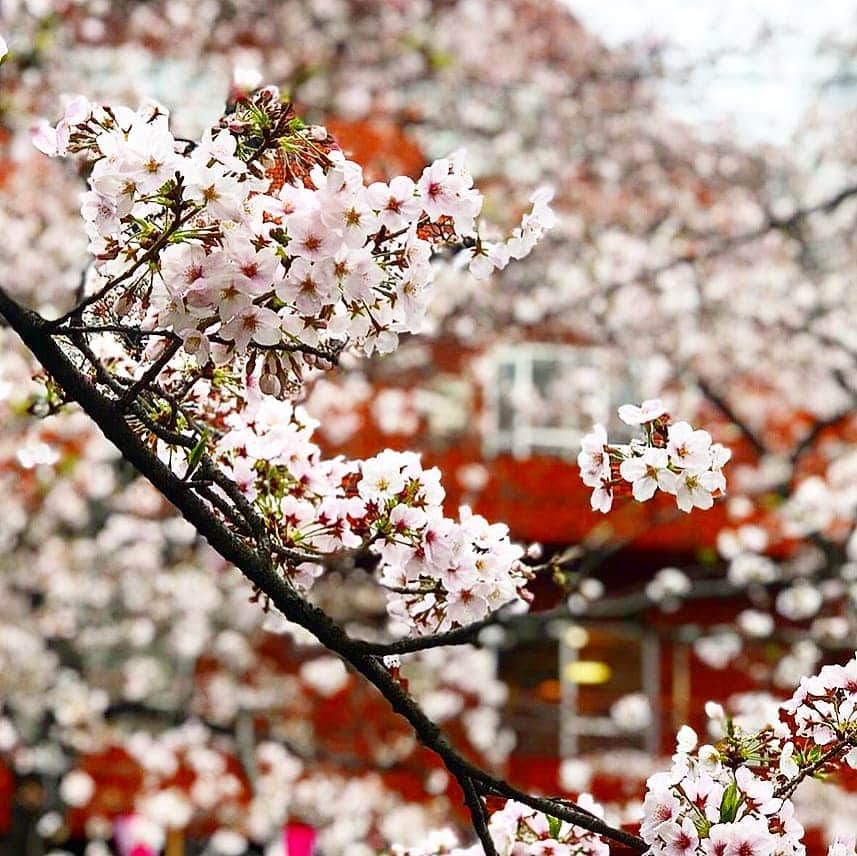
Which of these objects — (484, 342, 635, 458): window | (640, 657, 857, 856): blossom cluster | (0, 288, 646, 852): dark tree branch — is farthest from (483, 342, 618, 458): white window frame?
(0, 288, 646, 852): dark tree branch

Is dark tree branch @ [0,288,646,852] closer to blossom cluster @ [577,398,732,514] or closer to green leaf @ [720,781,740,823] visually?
green leaf @ [720,781,740,823]

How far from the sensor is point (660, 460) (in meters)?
2.20

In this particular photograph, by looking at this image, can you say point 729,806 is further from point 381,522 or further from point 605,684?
point 605,684

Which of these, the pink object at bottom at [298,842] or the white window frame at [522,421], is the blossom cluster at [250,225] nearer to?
the pink object at bottom at [298,842]

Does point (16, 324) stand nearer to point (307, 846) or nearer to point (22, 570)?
point (307, 846)

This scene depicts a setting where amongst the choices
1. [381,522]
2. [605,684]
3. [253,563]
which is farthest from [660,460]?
[605,684]

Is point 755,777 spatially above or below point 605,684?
below

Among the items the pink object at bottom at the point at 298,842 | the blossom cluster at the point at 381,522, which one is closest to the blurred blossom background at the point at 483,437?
the pink object at bottom at the point at 298,842

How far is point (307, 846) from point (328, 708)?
803 centimetres

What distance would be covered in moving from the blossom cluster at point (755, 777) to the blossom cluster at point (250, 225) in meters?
0.92

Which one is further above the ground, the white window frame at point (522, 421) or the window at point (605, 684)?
the white window frame at point (522, 421)

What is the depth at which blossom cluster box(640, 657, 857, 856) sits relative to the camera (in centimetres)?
211

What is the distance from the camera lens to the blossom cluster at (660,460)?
2203 mm

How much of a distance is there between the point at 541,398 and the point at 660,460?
11.7m
